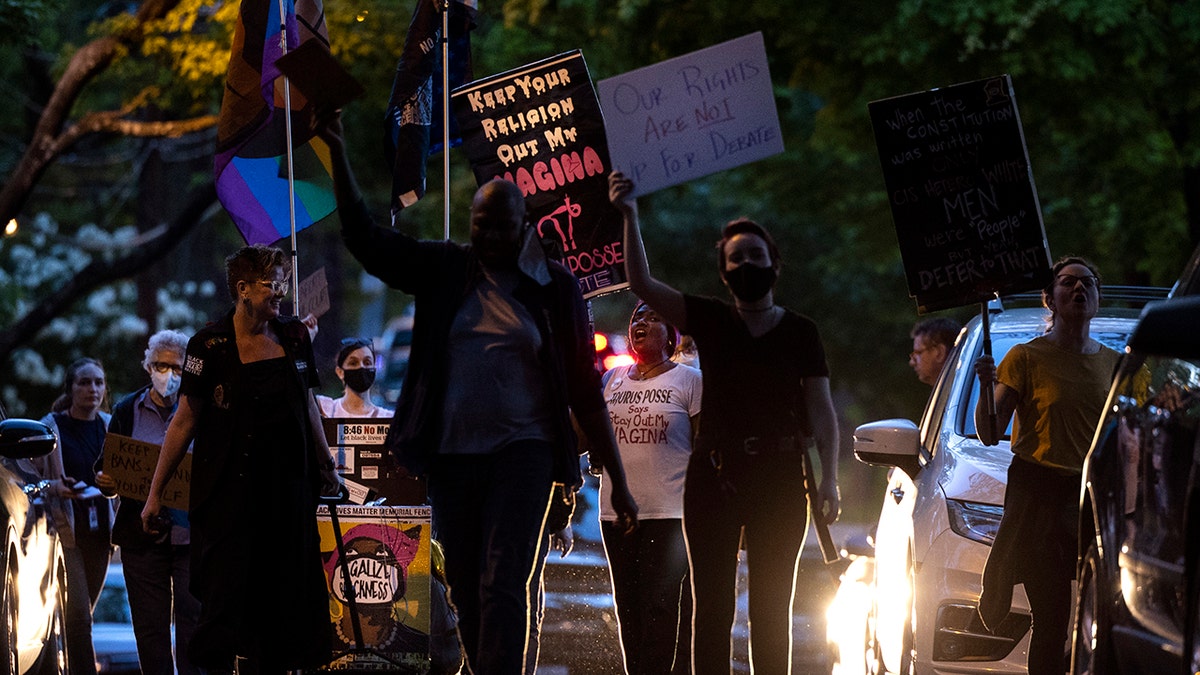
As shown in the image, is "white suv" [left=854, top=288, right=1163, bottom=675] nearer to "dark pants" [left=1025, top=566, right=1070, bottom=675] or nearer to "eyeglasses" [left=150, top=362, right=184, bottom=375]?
"dark pants" [left=1025, top=566, right=1070, bottom=675]

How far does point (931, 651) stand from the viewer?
8141 millimetres

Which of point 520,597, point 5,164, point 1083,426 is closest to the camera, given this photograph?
point 520,597

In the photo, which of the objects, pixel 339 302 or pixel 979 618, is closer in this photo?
pixel 979 618

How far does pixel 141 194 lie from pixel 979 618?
943 inches

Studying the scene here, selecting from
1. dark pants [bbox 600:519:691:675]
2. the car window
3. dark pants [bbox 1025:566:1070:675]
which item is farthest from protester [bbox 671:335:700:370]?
dark pants [bbox 1025:566:1070:675]

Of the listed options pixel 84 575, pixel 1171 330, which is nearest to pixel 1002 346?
pixel 1171 330

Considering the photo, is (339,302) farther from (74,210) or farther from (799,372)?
(799,372)

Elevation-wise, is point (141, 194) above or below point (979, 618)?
above

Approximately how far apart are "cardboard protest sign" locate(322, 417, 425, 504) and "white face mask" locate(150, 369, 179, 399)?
1017 mm

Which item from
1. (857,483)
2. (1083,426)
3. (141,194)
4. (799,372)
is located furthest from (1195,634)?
(857,483)

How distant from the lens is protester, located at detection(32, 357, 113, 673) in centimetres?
1100

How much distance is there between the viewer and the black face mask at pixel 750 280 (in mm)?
6988

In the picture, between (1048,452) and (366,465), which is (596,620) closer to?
(366,465)

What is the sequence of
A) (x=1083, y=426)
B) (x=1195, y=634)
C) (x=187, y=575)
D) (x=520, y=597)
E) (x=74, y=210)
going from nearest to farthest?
(x=1195, y=634) < (x=520, y=597) < (x=1083, y=426) < (x=187, y=575) < (x=74, y=210)
